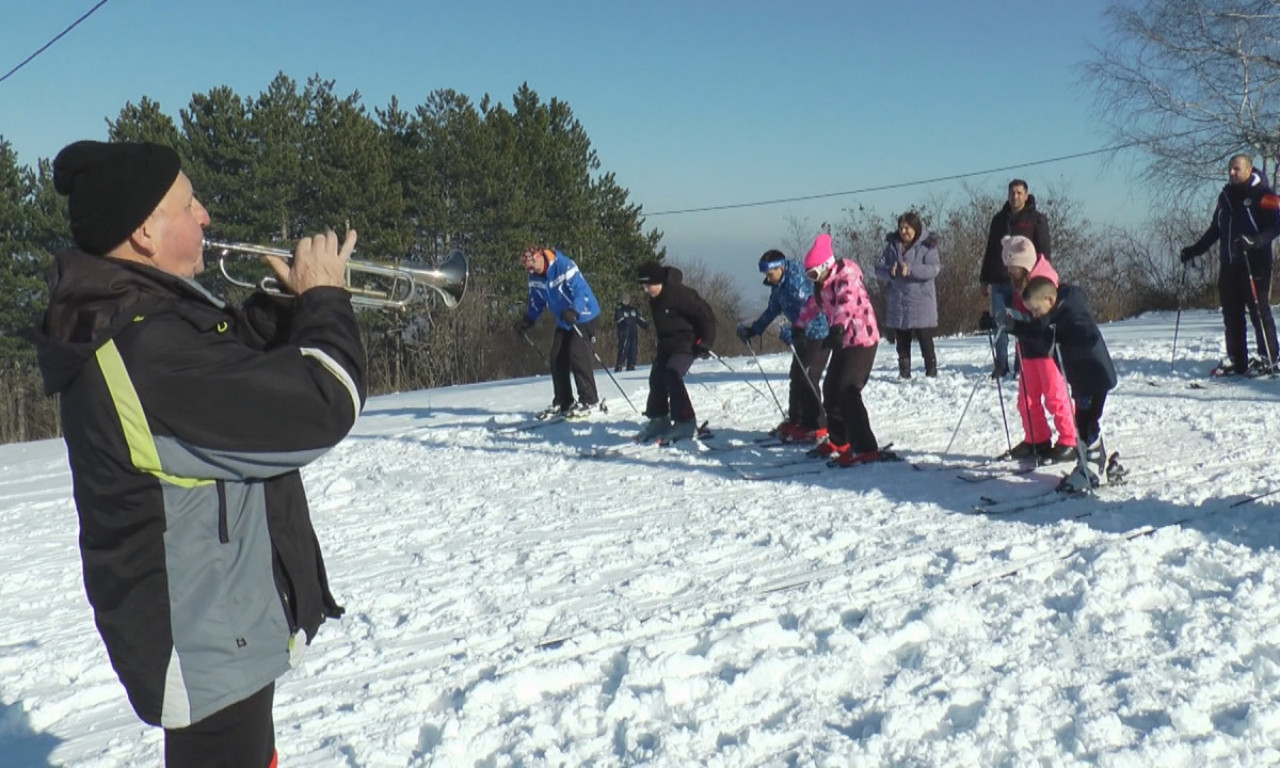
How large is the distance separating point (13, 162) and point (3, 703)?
3214 centimetres

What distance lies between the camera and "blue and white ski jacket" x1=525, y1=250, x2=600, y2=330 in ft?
32.7

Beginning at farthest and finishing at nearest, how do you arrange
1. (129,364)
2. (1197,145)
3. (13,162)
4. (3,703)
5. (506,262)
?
(506,262), (13,162), (1197,145), (3,703), (129,364)

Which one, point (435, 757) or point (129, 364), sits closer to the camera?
point (129, 364)

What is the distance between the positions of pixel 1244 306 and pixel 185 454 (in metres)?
9.60

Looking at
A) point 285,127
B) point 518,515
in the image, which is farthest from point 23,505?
point 285,127

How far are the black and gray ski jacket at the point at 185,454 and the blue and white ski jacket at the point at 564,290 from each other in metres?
7.90

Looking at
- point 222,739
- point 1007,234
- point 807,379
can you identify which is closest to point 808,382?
point 807,379

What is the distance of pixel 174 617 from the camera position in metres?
1.93

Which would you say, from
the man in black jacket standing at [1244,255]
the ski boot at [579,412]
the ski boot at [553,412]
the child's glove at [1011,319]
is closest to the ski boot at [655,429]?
the ski boot at [579,412]

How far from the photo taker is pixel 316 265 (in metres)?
2.12

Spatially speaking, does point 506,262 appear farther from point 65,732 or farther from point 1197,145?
point 65,732

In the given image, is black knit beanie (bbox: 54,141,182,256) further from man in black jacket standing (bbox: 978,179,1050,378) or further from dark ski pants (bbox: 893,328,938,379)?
dark ski pants (bbox: 893,328,938,379)

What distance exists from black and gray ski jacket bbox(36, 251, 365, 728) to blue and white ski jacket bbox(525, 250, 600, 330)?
311 inches

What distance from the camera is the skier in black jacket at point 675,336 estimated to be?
859 cm
